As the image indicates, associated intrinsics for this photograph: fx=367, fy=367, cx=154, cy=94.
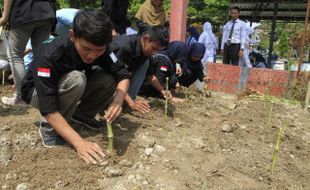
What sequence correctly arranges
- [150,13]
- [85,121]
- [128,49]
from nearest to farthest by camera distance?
[85,121] → [128,49] → [150,13]

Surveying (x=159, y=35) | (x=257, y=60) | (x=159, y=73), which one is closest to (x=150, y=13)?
(x=159, y=73)

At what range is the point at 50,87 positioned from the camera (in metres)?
2.18

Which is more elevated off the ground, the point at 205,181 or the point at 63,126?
the point at 63,126

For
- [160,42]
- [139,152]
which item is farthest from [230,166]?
[160,42]

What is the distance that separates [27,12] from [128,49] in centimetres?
91

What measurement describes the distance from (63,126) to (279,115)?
9.26 feet

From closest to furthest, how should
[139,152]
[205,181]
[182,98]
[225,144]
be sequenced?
[205,181] → [139,152] → [225,144] → [182,98]

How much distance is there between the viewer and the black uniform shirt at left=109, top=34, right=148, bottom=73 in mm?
3232

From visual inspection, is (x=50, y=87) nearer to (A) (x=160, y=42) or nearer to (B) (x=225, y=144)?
(A) (x=160, y=42)

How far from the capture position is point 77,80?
2.27 m

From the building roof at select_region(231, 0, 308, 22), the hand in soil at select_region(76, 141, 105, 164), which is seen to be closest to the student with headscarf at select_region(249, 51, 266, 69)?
the building roof at select_region(231, 0, 308, 22)

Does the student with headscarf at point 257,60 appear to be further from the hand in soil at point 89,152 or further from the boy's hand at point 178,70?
the hand in soil at point 89,152

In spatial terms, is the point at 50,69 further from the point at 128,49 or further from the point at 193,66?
the point at 193,66

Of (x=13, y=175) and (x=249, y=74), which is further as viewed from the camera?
(x=249, y=74)
